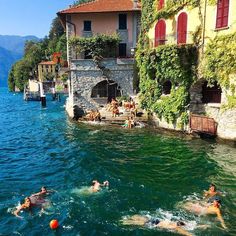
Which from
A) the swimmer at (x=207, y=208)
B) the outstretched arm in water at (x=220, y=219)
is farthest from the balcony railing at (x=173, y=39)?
the outstretched arm in water at (x=220, y=219)

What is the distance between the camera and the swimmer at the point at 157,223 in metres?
12.4

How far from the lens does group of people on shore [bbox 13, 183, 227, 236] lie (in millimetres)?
12680

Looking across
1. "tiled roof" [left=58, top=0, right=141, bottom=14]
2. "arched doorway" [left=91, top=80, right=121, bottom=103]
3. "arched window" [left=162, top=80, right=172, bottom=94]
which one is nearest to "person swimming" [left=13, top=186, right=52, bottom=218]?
"arched window" [left=162, top=80, right=172, bottom=94]

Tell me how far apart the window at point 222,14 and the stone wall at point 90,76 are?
12523 mm

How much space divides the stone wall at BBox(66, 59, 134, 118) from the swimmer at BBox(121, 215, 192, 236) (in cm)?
2293

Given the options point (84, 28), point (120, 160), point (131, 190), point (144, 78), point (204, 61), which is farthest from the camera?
point (84, 28)

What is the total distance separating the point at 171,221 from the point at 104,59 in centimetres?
2423

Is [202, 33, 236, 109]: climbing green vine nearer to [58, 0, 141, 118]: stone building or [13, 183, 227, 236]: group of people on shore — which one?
[13, 183, 227, 236]: group of people on shore

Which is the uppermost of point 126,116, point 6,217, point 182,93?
point 182,93

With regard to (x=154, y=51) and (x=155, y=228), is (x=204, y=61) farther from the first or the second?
(x=155, y=228)

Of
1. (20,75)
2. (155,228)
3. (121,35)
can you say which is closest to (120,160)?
(155,228)

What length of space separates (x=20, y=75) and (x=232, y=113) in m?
101

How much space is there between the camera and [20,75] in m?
114

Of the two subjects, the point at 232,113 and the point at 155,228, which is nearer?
the point at 155,228
